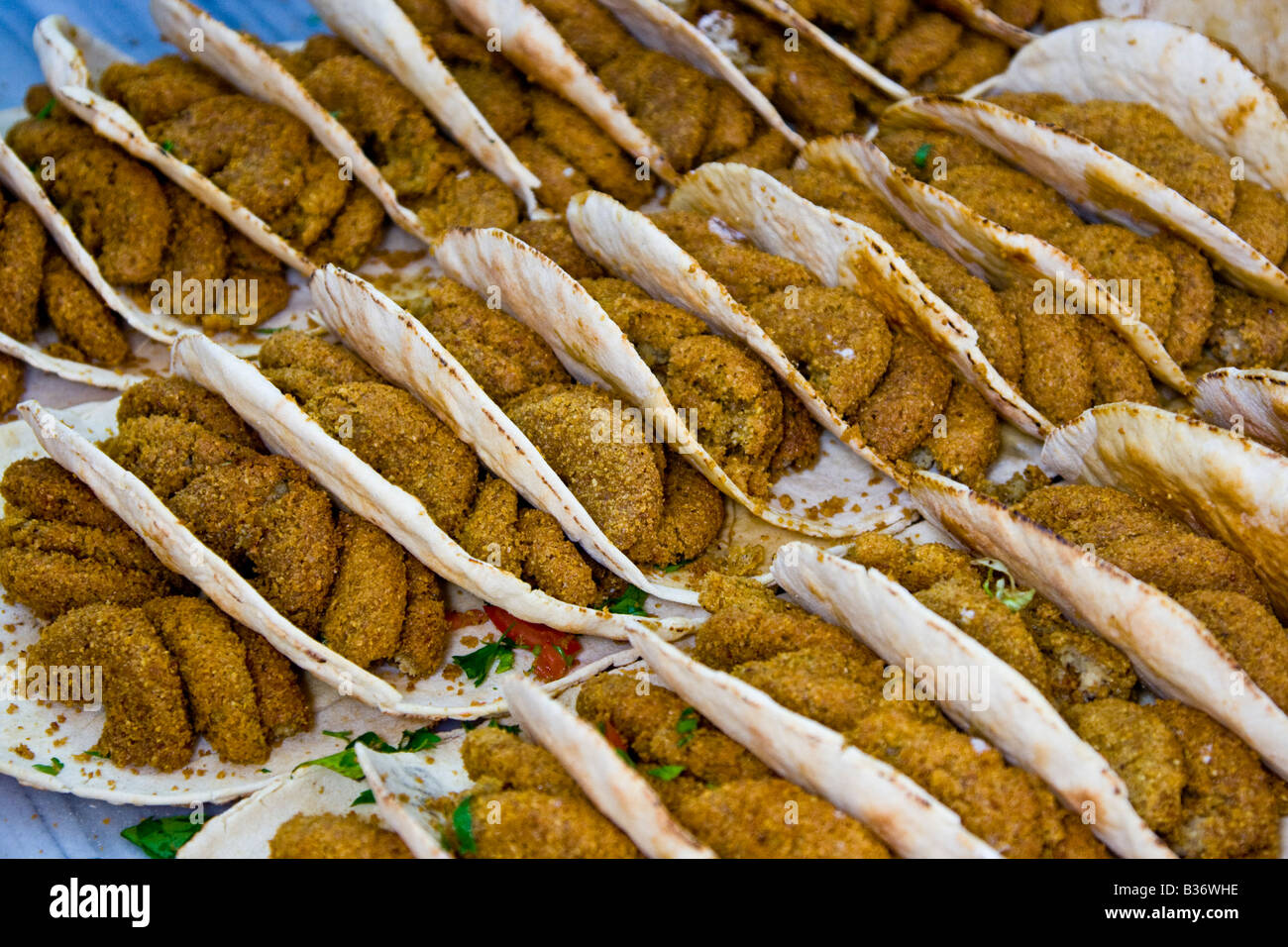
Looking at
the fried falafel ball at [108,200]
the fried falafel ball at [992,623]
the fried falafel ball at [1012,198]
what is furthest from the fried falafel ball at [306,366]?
the fried falafel ball at [1012,198]

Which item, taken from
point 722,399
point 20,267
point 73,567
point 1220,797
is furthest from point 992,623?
point 20,267

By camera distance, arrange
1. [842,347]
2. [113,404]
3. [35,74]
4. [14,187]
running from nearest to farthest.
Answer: [842,347] → [113,404] → [14,187] → [35,74]

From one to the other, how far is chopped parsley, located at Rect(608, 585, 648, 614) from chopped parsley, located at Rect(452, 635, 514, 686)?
411mm

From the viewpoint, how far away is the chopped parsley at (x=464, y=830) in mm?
3463

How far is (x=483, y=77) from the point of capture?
18.9 ft

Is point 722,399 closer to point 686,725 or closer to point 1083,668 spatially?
point 686,725

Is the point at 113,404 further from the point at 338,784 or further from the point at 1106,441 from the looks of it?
the point at 1106,441

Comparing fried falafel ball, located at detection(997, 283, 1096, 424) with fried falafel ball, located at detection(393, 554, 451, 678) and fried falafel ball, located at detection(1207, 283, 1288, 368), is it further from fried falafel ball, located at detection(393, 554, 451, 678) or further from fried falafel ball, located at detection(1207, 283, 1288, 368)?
fried falafel ball, located at detection(393, 554, 451, 678)

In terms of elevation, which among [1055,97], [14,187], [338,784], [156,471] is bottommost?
[338,784]

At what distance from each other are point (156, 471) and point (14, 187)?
6.56ft

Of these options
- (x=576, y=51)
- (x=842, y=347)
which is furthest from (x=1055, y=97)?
(x=576, y=51)

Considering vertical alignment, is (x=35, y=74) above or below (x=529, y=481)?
above

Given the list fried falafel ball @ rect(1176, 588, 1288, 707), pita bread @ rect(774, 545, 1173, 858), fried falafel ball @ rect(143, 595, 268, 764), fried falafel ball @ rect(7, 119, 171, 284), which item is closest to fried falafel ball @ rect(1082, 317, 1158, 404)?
fried falafel ball @ rect(1176, 588, 1288, 707)

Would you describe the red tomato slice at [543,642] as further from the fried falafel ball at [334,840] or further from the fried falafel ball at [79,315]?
the fried falafel ball at [79,315]
